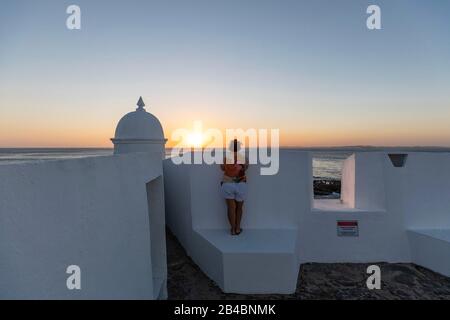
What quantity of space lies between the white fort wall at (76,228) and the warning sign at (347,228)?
13.6ft

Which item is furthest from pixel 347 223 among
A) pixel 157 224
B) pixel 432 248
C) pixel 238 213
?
pixel 157 224

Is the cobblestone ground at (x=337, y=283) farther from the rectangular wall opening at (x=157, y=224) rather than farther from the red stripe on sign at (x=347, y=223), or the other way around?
the red stripe on sign at (x=347, y=223)

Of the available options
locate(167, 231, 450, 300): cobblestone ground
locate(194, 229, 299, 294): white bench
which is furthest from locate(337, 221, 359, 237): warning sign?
locate(194, 229, 299, 294): white bench

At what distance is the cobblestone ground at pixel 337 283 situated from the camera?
5418mm

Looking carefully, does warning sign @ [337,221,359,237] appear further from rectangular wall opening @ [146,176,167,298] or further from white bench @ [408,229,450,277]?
rectangular wall opening @ [146,176,167,298]

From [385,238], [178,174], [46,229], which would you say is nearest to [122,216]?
[46,229]

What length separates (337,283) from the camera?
19.3 ft

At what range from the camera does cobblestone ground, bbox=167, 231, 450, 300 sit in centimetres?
542

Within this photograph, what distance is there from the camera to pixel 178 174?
7.44m

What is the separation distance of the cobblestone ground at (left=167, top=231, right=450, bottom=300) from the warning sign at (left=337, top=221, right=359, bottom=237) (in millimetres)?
608

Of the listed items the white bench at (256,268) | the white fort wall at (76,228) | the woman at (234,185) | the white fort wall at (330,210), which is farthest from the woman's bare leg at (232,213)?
the white fort wall at (76,228)

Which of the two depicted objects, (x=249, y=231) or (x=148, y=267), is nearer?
(x=148, y=267)
